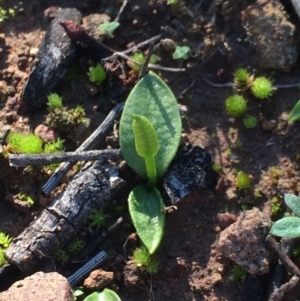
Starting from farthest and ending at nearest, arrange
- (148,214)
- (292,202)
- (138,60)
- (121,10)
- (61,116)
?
(121,10) < (138,60) < (61,116) < (148,214) < (292,202)

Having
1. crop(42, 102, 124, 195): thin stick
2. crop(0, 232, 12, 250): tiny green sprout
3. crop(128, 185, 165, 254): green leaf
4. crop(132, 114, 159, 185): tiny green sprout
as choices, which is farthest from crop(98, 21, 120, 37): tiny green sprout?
crop(0, 232, 12, 250): tiny green sprout

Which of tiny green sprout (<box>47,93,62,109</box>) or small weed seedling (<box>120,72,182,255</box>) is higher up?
tiny green sprout (<box>47,93,62,109</box>)

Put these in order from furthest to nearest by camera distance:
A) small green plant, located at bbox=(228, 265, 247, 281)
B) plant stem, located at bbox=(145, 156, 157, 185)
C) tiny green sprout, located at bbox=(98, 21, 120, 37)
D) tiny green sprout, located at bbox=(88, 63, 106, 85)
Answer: tiny green sprout, located at bbox=(98, 21, 120, 37) < tiny green sprout, located at bbox=(88, 63, 106, 85) < plant stem, located at bbox=(145, 156, 157, 185) < small green plant, located at bbox=(228, 265, 247, 281)

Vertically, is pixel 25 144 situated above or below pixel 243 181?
above

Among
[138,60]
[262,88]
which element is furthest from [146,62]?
[262,88]

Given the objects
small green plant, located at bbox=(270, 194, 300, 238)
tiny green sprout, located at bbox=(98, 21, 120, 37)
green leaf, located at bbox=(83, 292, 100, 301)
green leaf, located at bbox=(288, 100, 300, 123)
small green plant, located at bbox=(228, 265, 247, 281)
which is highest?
tiny green sprout, located at bbox=(98, 21, 120, 37)

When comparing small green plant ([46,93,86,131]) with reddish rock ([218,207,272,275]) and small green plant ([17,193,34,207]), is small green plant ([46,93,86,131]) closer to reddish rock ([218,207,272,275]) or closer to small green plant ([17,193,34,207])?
small green plant ([17,193,34,207])

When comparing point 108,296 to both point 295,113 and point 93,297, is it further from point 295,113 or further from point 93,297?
point 295,113
